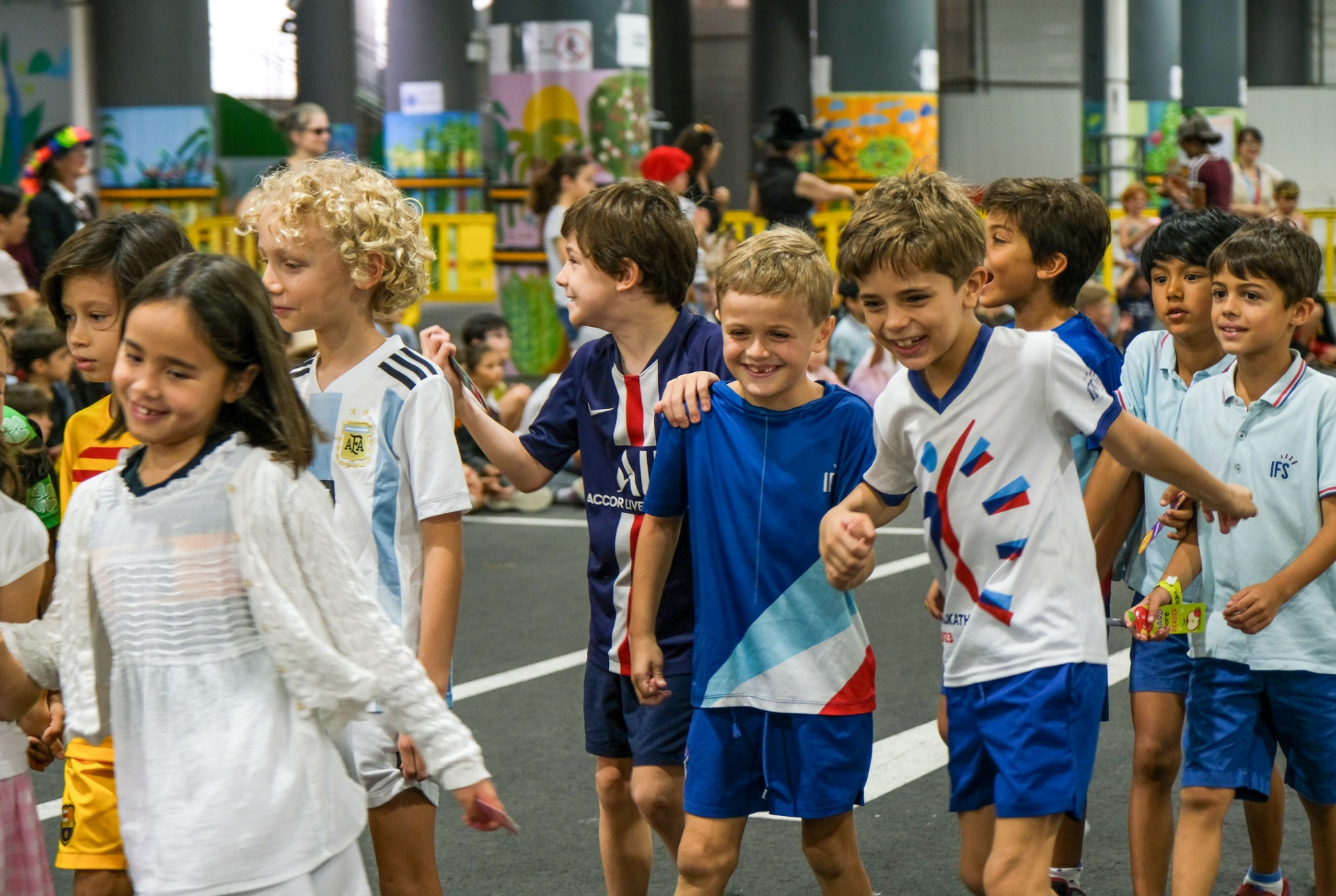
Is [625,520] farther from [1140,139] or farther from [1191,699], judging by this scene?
[1140,139]

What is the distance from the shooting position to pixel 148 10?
50.1ft

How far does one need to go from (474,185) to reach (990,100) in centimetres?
824

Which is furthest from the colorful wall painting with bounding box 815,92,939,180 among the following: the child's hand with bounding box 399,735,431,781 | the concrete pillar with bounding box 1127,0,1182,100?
the child's hand with bounding box 399,735,431,781

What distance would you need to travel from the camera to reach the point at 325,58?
31922mm

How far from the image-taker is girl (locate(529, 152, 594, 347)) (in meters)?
12.3

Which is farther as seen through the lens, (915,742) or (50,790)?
(915,742)

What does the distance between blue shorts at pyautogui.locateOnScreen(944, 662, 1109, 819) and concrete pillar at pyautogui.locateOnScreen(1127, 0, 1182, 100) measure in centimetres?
2923

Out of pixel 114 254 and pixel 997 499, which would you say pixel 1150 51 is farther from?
pixel 114 254

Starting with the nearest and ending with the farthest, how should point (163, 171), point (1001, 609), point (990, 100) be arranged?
point (1001, 609) → point (163, 171) → point (990, 100)

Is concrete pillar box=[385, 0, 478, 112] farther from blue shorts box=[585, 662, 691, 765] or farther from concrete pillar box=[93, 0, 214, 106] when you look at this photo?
blue shorts box=[585, 662, 691, 765]

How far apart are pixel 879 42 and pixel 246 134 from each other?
8.74 metres

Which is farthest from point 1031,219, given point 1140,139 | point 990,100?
point 1140,139

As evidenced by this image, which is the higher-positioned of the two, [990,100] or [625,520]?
[990,100]

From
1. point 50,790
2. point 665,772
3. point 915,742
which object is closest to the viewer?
point 665,772
